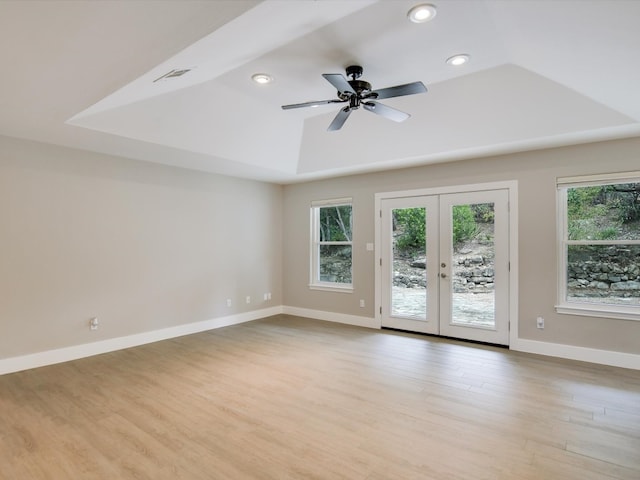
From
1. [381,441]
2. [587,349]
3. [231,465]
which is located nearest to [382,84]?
[381,441]

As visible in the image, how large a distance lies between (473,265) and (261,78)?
3.53m

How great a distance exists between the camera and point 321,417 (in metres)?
2.76

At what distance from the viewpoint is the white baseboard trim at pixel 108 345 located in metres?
3.75

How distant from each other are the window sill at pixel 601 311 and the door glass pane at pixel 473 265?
795mm

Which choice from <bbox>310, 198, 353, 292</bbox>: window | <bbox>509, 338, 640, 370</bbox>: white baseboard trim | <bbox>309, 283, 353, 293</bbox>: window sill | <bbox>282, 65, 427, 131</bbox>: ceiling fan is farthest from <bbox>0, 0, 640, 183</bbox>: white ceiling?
<bbox>509, 338, 640, 370</bbox>: white baseboard trim

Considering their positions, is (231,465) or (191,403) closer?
(231,465)

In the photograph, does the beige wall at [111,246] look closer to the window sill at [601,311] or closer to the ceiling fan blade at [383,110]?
the ceiling fan blade at [383,110]

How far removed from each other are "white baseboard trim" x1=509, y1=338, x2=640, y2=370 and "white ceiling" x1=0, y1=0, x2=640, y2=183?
234cm

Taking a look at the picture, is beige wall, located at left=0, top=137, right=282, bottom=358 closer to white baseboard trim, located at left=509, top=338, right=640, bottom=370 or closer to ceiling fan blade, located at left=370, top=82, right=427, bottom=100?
ceiling fan blade, located at left=370, top=82, right=427, bottom=100

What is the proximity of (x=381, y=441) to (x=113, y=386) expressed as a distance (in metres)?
2.53

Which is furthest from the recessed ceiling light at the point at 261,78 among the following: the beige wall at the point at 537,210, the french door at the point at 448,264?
the french door at the point at 448,264

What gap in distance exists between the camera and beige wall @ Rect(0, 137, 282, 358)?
379cm

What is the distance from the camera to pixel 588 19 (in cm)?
215

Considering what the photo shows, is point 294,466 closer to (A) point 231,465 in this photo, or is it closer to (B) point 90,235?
(A) point 231,465
